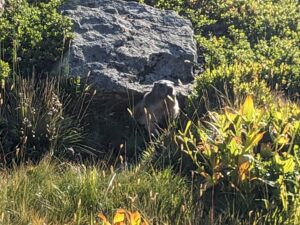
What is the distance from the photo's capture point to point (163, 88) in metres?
8.70

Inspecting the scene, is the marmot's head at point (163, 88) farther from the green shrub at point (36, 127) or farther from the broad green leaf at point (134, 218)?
the broad green leaf at point (134, 218)

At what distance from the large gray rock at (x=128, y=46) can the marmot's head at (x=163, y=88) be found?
1.16 ft

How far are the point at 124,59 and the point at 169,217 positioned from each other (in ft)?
12.2

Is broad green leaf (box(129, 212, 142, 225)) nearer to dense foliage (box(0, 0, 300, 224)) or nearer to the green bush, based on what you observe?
dense foliage (box(0, 0, 300, 224))

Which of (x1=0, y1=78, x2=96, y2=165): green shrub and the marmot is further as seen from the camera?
the marmot

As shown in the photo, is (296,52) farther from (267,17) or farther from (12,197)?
(12,197)

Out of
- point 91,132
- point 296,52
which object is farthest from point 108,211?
point 296,52

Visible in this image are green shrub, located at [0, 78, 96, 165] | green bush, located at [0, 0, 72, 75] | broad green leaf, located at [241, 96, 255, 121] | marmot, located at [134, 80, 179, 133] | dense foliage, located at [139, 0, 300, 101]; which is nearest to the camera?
broad green leaf, located at [241, 96, 255, 121]

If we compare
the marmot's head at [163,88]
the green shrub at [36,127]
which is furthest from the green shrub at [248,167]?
the marmot's head at [163,88]

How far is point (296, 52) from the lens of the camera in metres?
10.9

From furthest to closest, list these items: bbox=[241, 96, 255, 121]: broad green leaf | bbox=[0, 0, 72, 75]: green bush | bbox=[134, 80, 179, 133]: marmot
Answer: bbox=[0, 0, 72, 75]: green bush < bbox=[134, 80, 179, 133]: marmot < bbox=[241, 96, 255, 121]: broad green leaf

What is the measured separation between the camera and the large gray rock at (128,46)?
8.99m

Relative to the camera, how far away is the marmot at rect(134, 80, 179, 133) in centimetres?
860

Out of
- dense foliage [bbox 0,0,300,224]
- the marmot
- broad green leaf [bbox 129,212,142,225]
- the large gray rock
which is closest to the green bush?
dense foliage [bbox 0,0,300,224]
